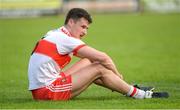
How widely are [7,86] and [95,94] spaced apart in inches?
101

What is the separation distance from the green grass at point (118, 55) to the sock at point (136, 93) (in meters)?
0.16

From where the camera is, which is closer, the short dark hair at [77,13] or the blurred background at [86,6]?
the short dark hair at [77,13]

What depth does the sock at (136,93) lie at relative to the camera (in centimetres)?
1166

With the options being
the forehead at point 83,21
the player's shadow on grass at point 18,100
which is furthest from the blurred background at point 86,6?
the forehead at point 83,21

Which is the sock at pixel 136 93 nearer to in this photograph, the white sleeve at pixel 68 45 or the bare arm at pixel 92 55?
the bare arm at pixel 92 55

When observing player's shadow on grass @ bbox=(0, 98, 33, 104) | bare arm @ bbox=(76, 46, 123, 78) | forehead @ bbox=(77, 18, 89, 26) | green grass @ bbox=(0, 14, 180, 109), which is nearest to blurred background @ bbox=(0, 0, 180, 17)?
green grass @ bbox=(0, 14, 180, 109)

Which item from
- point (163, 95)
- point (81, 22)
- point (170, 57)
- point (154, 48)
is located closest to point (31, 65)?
point (81, 22)

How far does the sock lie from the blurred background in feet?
108

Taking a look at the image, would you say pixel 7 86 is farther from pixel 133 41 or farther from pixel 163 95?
pixel 133 41

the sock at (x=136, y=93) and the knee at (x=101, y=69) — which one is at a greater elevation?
the knee at (x=101, y=69)

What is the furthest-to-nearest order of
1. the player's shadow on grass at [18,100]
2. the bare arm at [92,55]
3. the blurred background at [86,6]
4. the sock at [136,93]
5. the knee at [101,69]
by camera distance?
the blurred background at [86,6] < the player's shadow on grass at [18,100] < the sock at [136,93] < the knee at [101,69] < the bare arm at [92,55]

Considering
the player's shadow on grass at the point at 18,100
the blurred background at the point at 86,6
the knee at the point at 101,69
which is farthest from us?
the blurred background at the point at 86,6

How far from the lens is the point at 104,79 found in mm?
11461

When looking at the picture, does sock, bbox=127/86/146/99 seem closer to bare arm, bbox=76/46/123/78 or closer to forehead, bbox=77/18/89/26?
bare arm, bbox=76/46/123/78
